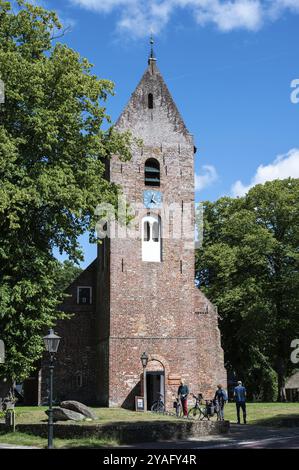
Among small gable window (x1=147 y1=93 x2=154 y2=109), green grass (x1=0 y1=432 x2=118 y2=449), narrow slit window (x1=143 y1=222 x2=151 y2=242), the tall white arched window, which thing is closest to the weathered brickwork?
the tall white arched window

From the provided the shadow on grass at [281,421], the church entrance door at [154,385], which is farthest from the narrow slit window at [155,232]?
the shadow on grass at [281,421]

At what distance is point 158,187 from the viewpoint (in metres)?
31.2

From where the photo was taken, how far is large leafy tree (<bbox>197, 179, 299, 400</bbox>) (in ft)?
126

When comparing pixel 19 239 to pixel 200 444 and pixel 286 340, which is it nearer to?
pixel 200 444

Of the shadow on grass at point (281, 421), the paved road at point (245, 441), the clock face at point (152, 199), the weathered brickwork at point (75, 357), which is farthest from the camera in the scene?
the weathered brickwork at point (75, 357)

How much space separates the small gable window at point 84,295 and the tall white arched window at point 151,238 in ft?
16.3

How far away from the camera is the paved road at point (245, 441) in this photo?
49.6 ft

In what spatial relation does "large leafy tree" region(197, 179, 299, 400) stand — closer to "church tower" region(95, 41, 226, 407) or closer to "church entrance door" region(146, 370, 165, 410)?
"church tower" region(95, 41, 226, 407)

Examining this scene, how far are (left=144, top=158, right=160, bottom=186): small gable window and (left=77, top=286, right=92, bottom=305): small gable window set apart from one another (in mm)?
6881

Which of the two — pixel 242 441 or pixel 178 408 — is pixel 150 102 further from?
pixel 242 441

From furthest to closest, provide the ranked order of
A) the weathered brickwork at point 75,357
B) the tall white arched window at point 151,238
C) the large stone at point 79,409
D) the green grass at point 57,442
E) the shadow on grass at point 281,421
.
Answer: the weathered brickwork at point 75,357
the tall white arched window at point 151,238
the shadow on grass at point 281,421
the large stone at point 79,409
the green grass at point 57,442

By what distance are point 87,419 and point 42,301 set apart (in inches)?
174

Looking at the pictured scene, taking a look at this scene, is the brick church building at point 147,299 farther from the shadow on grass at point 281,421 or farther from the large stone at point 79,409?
the large stone at point 79,409
